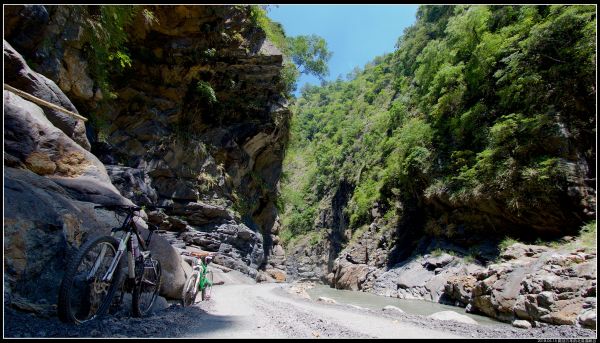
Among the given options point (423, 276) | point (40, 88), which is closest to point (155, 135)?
point (40, 88)

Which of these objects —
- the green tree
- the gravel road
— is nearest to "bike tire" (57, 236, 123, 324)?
the gravel road

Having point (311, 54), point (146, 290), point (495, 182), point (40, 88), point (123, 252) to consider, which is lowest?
point (146, 290)

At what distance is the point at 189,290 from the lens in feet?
23.6

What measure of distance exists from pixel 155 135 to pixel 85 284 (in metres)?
18.6

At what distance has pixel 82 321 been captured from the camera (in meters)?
3.44

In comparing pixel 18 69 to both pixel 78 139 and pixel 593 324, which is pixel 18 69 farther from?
pixel 593 324

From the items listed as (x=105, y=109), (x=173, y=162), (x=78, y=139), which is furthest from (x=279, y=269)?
(x=78, y=139)

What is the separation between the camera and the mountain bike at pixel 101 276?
3.25m

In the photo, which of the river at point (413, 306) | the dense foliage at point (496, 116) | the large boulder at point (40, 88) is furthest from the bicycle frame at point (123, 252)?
the dense foliage at point (496, 116)

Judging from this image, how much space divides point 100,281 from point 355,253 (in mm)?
27399

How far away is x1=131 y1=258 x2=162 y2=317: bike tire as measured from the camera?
4.53 meters

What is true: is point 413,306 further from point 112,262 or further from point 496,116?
point 112,262

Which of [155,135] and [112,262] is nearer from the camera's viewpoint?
[112,262]

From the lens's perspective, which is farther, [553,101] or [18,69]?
[553,101]
